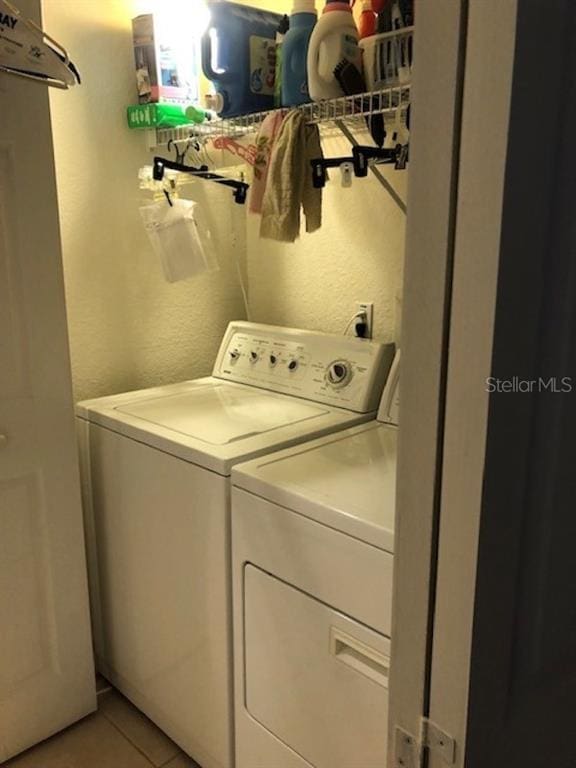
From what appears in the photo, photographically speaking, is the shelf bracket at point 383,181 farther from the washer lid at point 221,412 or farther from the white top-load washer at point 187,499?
the washer lid at point 221,412

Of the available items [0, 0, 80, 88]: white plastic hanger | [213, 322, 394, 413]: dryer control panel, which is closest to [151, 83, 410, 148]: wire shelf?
[0, 0, 80, 88]: white plastic hanger

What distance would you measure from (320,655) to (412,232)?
1004mm

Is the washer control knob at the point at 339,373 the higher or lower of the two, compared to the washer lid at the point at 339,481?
higher

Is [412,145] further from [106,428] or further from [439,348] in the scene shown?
[106,428]

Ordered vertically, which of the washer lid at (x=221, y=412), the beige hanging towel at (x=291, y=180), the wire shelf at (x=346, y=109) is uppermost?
the wire shelf at (x=346, y=109)

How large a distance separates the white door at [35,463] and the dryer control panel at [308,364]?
0.66m

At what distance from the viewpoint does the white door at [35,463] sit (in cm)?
157

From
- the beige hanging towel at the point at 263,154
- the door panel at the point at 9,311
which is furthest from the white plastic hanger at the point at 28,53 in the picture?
the beige hanging towel at the point at 263,154

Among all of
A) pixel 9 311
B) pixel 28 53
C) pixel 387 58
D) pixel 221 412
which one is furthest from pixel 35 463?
pixel 387 58

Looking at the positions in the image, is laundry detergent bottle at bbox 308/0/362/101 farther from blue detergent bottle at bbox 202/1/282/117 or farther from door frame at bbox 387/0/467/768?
door frame at bbox 387/0/467/768

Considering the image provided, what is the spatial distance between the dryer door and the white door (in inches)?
25.3

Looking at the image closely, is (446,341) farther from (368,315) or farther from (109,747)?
(109,747)

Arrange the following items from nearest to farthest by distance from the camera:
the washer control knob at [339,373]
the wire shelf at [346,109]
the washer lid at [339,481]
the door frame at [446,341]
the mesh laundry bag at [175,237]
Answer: the door frame at [446,341] < the washer lid at [339,481] < the wire shelf at [346,109] < the washer control knob at [339,373] < the mesh laundry bag at [175,237]

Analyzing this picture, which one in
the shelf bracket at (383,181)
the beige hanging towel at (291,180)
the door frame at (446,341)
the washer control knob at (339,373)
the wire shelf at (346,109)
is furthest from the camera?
the washer control knob at (339,373)
